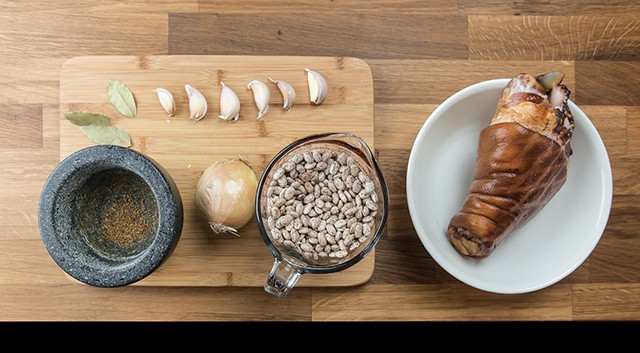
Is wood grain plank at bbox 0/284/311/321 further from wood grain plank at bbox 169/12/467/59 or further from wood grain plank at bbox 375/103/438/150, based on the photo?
wood grain plank at bbox 169/12/467/59

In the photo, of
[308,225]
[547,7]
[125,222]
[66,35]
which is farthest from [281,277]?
[547,7]

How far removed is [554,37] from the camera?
1210 mm

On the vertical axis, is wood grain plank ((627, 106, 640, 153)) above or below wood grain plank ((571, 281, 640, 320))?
above

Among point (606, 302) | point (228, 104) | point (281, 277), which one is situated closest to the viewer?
point (281, 277)

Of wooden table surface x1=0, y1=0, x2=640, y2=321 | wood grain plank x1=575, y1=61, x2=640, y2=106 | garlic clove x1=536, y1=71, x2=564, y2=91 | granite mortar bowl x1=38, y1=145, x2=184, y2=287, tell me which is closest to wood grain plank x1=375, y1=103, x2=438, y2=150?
wooden table surface x1=0, y1=0, x2=640, y2=321

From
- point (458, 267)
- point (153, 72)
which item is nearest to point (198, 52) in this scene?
point (153, 72)

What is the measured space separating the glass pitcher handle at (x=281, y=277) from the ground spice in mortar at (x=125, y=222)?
0.83 ft

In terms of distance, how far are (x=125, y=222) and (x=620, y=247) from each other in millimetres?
996

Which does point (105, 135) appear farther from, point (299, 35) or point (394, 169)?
point (394, 169)

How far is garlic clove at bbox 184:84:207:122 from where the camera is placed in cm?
109

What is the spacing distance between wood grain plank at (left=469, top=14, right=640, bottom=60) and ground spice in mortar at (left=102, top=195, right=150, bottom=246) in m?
0.74

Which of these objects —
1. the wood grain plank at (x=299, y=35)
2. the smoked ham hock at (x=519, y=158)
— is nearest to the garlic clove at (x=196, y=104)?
the wood grain plank at (x=299, y=35)

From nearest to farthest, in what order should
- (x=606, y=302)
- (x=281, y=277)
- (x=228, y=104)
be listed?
(x=281, y=277)
(x=228, y=104)
(x=606, y=302)
